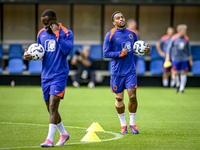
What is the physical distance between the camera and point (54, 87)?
259 inches

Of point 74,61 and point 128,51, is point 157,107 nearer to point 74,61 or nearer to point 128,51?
point 128,51

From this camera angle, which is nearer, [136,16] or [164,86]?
[164,86]

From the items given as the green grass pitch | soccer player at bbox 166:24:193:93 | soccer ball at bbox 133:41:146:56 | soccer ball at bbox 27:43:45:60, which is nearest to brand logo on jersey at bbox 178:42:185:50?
soccer player at bbox 166:24:193:93

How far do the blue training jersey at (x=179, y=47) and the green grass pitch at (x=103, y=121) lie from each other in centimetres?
179

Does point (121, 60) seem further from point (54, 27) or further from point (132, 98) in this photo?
point (54, 27)

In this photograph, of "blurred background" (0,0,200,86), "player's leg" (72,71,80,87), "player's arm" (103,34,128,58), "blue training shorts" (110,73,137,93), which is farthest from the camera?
"blurred background" (0,0,200,86)

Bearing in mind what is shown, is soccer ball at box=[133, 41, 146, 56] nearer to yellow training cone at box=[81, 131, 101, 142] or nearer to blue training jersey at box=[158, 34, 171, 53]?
yellow training cone at box=[81, 131, 101, 142]

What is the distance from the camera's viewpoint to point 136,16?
23.0 m

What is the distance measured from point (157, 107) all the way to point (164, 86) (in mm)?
8060

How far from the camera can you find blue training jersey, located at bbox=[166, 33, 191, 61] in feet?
55.0

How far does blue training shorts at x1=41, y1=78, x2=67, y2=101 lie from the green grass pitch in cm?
86

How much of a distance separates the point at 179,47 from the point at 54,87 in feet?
36.3

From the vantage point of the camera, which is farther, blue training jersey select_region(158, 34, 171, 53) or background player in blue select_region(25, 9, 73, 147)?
blue training jersey select_region(158, 34, 171, 53)

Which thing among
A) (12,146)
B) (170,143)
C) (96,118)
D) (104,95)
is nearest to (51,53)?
(12,146)
